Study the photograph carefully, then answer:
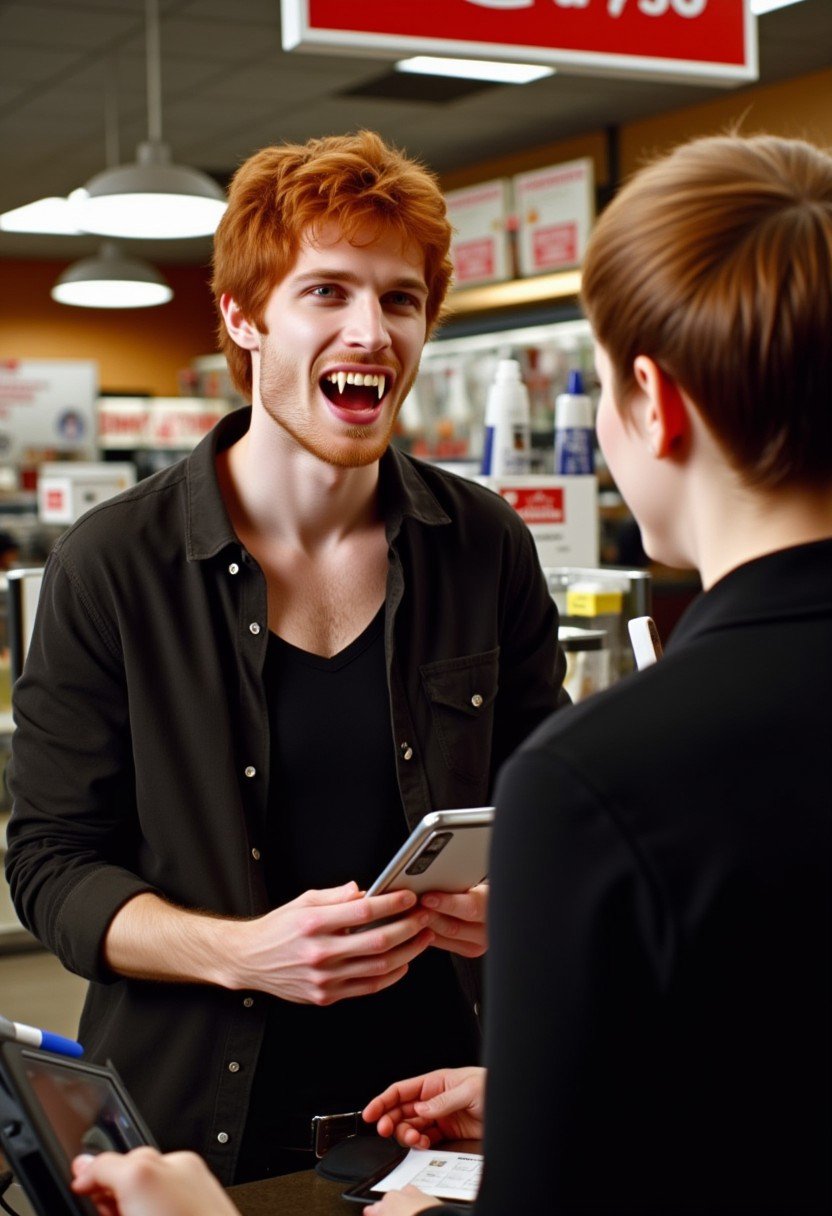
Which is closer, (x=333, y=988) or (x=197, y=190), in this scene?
(x=333, y=988)

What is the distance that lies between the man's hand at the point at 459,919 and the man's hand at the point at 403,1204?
0.32m

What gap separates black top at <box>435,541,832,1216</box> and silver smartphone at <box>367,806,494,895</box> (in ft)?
1.29

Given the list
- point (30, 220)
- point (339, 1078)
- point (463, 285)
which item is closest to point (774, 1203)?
point (339, 1078)

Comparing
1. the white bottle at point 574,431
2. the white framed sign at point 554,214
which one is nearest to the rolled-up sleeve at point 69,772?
the white bottle at point 574,431

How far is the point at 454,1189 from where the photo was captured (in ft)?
4.25

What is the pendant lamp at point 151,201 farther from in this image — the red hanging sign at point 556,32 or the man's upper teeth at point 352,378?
the man's upper teeth at point 352,378

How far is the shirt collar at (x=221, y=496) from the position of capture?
68.4 inches

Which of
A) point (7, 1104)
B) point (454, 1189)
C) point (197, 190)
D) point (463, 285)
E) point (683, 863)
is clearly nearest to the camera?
point (683, 863)

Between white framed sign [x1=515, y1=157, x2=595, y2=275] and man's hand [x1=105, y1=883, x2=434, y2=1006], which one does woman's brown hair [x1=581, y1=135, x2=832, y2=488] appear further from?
white framed sign [x1=515, y1=157, x2=595, y2=275]

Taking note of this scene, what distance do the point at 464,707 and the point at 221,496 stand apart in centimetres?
39

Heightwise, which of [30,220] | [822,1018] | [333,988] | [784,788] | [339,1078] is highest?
[30,220]

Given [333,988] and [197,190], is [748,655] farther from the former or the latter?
[197,190]

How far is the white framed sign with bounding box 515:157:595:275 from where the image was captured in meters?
8.68

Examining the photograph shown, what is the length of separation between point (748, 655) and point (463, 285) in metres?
9.03
